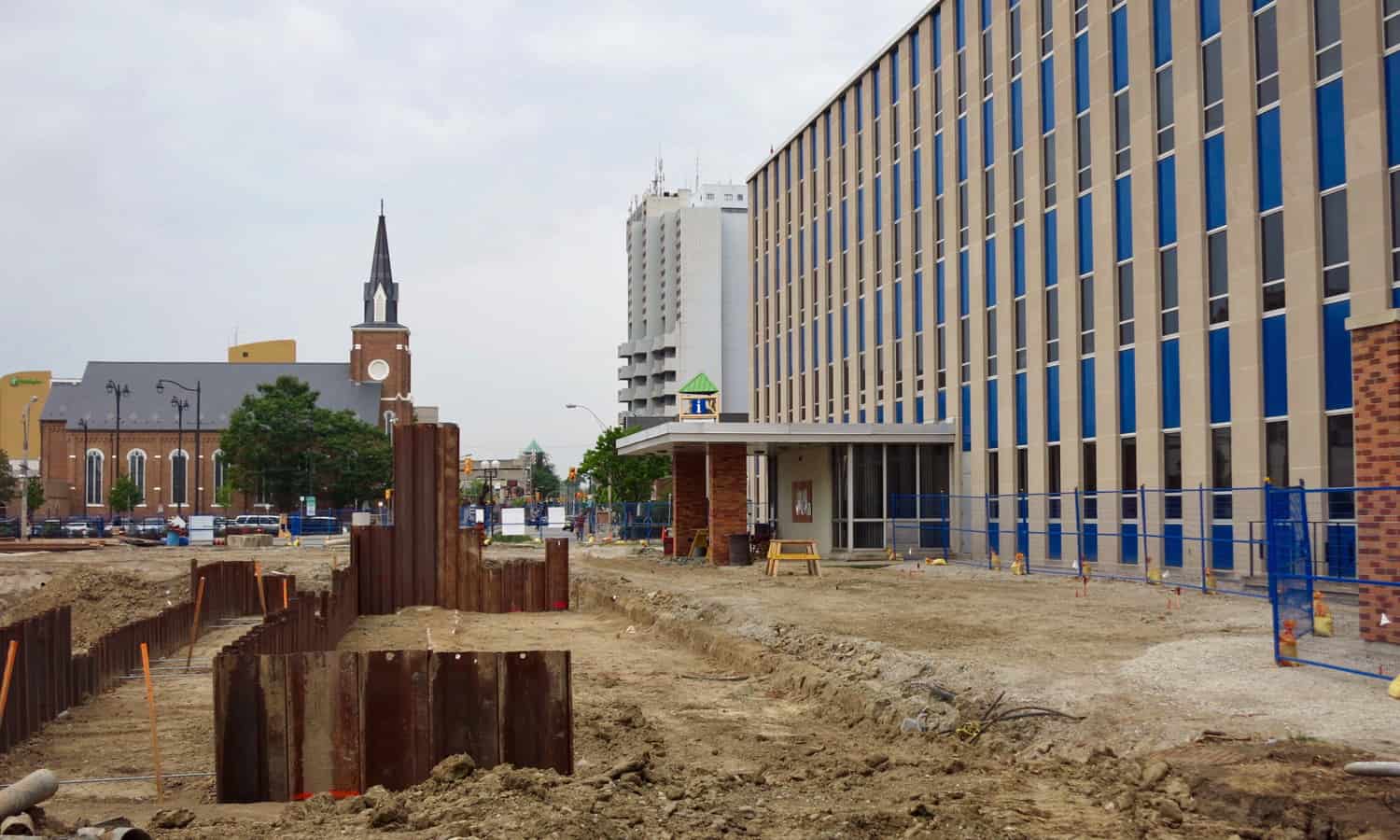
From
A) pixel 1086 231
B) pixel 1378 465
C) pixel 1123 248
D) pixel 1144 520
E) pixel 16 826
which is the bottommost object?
pixel 16 826

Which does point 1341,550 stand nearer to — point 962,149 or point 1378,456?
point 1378,456

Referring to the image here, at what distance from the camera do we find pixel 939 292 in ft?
127

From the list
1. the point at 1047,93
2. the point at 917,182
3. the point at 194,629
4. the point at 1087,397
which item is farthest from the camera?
the point at 917,182

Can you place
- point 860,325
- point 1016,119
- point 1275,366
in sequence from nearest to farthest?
point 1275,366
point 1016,119
point 860,325

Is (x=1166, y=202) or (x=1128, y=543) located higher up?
(x=1166, y=202)

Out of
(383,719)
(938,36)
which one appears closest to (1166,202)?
(938,36)

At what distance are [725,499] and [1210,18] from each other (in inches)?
704

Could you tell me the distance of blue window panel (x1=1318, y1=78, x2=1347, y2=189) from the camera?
22516mm

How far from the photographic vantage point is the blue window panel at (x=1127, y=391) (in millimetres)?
28531

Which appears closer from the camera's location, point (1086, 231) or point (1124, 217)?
point (1124, 217)

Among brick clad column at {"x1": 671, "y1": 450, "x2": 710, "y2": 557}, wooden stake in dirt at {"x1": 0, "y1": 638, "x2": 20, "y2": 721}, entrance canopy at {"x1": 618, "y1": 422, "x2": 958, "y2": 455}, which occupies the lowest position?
wooden stake in dirt at {"x1": 0, "y1": 638, "x2": 20, "y2": 721}

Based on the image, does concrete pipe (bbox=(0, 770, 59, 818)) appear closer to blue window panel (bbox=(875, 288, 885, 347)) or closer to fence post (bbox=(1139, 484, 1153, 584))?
fence post (bbox=(1139, 484, 1153, 584))

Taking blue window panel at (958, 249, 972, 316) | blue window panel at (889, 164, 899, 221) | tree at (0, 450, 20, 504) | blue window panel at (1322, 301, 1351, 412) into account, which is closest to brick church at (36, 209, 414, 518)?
tree at (0, 450, 20, 504)

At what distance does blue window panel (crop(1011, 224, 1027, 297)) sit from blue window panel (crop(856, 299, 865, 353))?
10546 mm
